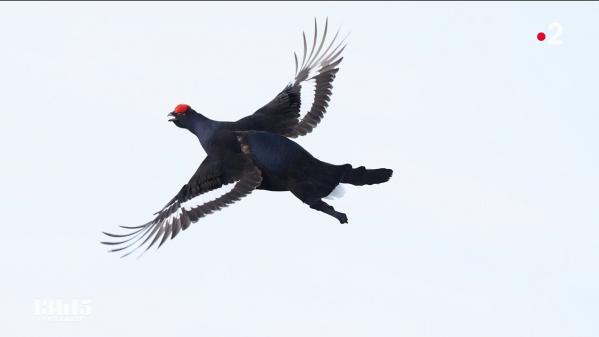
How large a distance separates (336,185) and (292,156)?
29.6 inches

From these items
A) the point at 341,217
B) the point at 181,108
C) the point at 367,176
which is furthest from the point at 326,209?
the point at 181,108

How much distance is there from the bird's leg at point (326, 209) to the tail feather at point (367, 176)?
1.94 feet

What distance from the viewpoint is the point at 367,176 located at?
54.1ft

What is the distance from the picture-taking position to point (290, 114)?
722 inches

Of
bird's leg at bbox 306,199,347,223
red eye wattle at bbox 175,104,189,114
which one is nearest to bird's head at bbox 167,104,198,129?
red eye wattle at bbox 175,104,189,114

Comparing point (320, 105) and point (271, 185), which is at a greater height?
point (320, 105)

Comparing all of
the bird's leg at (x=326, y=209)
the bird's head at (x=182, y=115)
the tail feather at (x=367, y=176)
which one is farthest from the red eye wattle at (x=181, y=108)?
the tail feather at (x=367, y=176)

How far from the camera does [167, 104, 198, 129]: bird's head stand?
18.0m

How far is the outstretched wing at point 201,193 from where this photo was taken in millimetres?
16594

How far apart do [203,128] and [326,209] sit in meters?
2.63

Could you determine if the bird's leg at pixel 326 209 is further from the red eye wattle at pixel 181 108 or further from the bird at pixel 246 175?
the red eye wattle at pixel 181 108

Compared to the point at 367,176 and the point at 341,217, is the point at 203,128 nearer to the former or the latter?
the point at 367,176

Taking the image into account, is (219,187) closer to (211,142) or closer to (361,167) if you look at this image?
(211,142)

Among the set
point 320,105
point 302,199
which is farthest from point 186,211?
point 320,105
